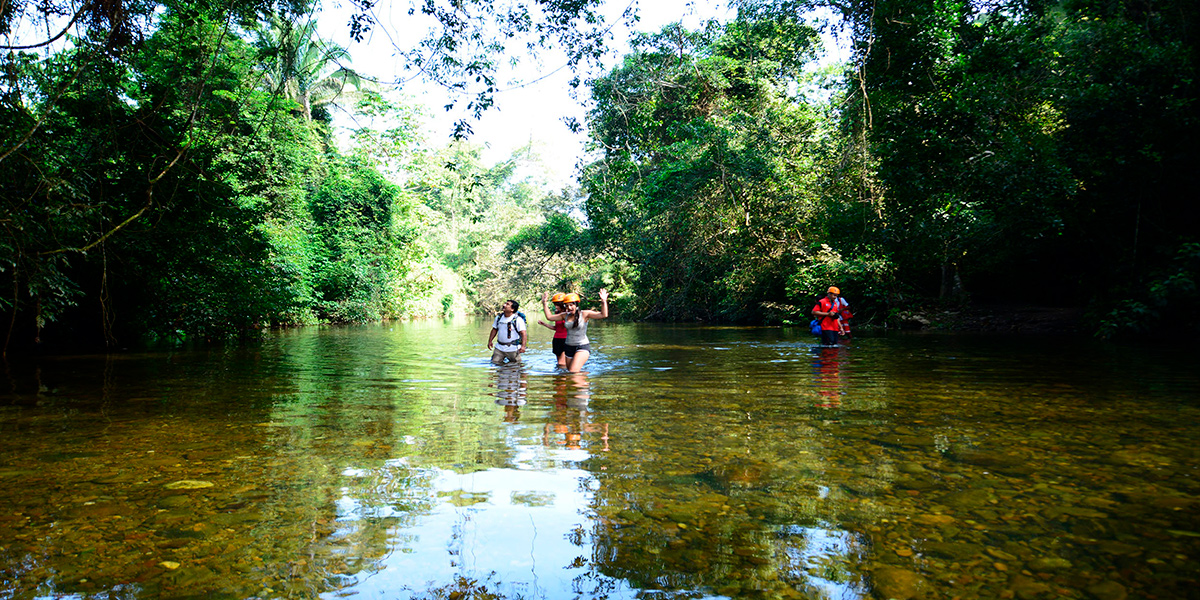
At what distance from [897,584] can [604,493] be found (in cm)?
181

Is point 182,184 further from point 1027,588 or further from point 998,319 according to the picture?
point 998,319

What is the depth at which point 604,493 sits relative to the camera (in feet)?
14.6

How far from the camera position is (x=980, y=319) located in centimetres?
2417

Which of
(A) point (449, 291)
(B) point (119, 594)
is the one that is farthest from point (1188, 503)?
(A) point (449, 291)

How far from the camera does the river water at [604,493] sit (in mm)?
3195

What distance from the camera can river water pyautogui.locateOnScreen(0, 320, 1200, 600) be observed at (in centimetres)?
320

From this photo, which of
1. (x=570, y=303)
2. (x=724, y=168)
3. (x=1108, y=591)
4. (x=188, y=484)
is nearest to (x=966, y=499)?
(x=1108, y=591)

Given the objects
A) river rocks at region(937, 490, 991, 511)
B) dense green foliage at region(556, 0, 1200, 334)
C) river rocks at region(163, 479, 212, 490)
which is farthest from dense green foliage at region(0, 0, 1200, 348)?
river rocks at region(937, 490, 991, 511)

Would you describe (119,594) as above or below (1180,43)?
below

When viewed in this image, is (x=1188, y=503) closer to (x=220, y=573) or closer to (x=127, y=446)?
(x=220, y=573)

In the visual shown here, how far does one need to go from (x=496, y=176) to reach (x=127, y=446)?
72328 mm

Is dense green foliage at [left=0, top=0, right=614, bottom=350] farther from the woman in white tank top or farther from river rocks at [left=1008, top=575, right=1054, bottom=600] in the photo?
river rocks at [left=1008, top=575, right=1054, bottom=600]

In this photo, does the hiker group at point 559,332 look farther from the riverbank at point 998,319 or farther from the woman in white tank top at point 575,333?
the riverbank at point 998,319

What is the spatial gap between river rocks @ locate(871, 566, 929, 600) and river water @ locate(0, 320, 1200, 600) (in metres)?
0.01
